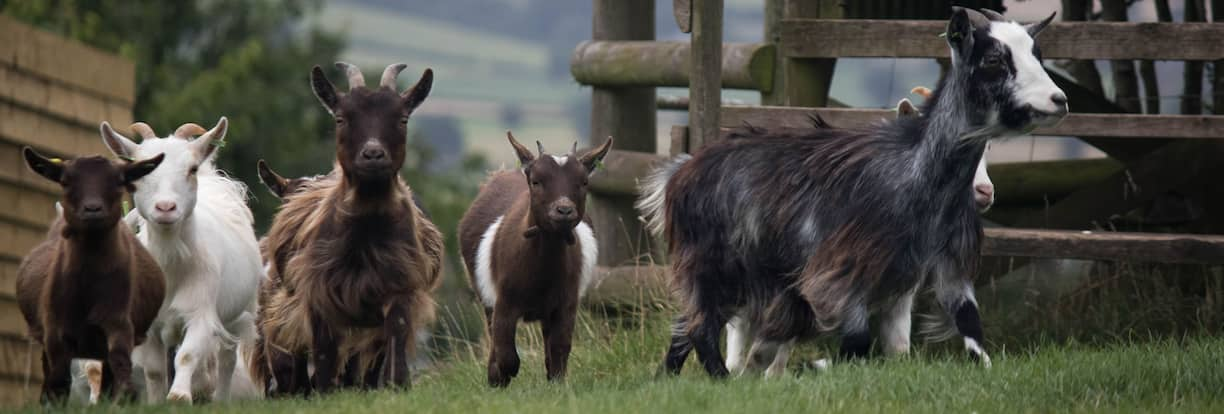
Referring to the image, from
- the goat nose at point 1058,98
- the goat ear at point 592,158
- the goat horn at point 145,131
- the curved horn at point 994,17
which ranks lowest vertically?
the goat ear at point 592,158

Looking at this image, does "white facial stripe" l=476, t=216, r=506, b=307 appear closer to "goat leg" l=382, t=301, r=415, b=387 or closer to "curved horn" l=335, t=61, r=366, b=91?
"goat leg" l=382, t=301, r=415, b=387

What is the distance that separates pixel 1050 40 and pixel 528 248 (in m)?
3.36

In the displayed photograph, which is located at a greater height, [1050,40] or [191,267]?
[1050,40]

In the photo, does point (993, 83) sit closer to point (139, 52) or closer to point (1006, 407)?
point (1006, 407)

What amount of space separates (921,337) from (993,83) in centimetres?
424

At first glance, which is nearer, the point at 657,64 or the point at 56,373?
the point at 56,373

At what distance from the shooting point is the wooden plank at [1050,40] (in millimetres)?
9484

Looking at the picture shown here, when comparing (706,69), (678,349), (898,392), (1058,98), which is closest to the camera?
(898,392)

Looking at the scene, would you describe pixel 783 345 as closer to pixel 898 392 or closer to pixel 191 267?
pixel 898 392

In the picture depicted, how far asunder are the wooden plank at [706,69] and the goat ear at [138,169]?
161 inches

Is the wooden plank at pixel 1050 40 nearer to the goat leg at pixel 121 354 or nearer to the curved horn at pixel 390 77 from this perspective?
the curved horn at pixel 390 77

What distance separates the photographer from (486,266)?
370 inches

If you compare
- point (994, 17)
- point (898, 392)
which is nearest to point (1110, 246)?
point (994, 17)

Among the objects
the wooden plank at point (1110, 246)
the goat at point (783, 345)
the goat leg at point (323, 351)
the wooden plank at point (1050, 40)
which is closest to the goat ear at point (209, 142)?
the goat leg at point (323, 351)
